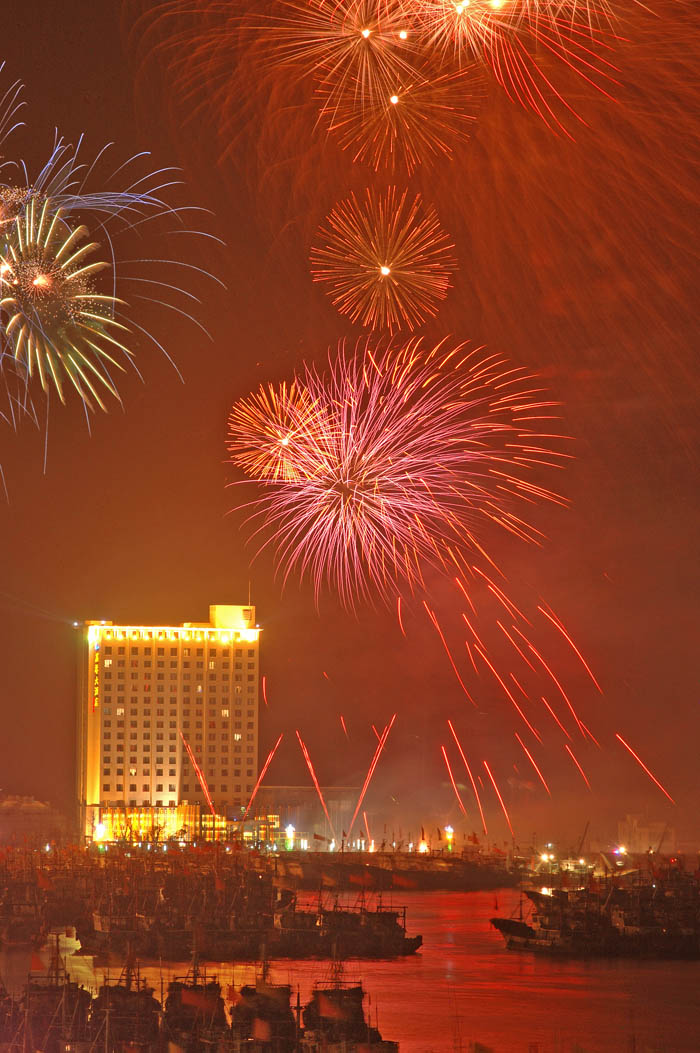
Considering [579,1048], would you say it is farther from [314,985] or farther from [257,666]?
[257,666]

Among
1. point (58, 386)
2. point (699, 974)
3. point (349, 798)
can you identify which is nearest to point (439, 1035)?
point (699, 974)

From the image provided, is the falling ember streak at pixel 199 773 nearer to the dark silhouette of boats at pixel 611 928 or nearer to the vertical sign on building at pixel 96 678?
the vertical sign on building at pixel 96 678

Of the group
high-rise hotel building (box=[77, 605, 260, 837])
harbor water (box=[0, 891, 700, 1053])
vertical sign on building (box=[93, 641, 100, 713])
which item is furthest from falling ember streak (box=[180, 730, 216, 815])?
harbor water (box=[0, 891, 700, 1053])

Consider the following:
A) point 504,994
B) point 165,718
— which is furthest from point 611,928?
point 165,718

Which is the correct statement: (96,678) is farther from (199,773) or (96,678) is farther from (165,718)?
(199,773)

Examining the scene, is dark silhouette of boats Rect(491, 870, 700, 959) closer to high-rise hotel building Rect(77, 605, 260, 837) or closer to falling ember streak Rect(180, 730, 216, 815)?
falling ember streak Rect(180, 730, 216, 815)

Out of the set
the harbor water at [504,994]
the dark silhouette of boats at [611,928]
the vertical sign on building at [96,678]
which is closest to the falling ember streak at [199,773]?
the vertical sign on building at [96,678]
